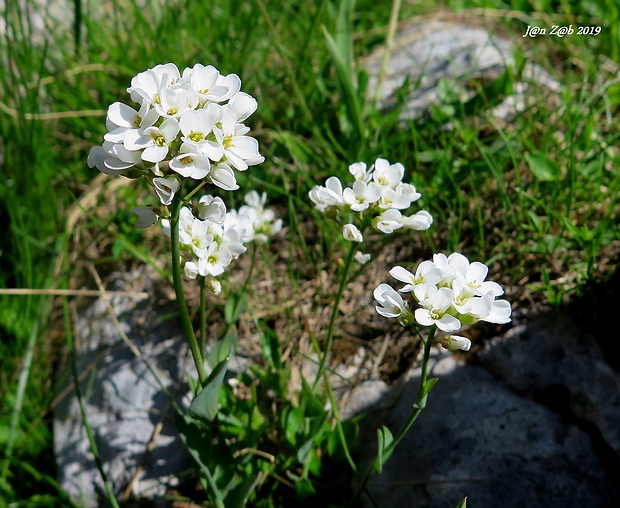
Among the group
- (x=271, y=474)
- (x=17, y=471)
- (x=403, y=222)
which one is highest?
(x=403, y=222)

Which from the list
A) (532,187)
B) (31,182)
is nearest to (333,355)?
(532,187)

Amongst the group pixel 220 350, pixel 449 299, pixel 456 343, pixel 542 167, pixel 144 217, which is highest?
pixel 144 217

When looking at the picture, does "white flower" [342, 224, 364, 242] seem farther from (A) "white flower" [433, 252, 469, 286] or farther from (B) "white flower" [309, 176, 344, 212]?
(A) "white flower" [433, 252, 469, 286]

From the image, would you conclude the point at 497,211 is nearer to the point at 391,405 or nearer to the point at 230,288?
the point at 391,405

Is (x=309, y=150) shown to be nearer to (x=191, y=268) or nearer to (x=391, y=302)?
(x=191, y=268)

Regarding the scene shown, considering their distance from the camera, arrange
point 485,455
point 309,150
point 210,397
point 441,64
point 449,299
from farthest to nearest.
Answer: point 441,64 < point 309,150 < point 485,455 < point 210,397 < point 449,299

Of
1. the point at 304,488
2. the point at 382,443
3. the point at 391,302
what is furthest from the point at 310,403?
the point at 391,302

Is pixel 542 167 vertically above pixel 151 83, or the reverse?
pixel 151 83

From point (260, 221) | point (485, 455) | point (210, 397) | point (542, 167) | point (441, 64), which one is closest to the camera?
point (210, 397)
